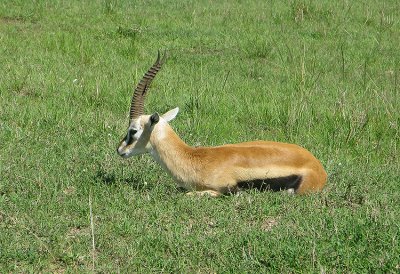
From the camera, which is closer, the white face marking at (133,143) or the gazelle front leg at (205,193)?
the gazelle front leg at (205,193)

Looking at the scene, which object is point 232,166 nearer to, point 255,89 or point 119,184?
point 119,184

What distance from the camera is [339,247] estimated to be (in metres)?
5.20

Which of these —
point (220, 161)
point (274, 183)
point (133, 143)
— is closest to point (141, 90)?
point (133, 143)

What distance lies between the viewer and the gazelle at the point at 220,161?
20.9 ft

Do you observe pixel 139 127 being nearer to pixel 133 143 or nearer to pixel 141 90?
pixel 133 143

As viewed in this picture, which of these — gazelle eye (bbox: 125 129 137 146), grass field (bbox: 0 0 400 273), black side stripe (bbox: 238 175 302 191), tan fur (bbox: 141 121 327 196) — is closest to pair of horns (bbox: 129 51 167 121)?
gazelle eye (bbox: 125 129 137 146)

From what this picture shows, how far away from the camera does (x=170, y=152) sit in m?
6.62

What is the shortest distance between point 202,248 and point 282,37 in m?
7.78

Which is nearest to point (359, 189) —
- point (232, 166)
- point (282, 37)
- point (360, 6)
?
point (232, 166)

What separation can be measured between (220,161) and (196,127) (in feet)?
6.40

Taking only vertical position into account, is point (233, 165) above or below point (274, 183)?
above

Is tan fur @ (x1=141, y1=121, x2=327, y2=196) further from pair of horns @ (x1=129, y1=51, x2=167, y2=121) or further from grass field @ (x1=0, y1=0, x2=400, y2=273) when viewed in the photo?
pair of horns @ (x1=129, y1=51, x2=167, y2=121)

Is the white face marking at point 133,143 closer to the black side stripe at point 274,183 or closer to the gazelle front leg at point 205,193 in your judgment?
the gazelle front leg at point 205,193

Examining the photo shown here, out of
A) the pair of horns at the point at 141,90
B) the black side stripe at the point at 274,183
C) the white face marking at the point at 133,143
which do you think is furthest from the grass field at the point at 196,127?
the pair of horns at the point at 141,90
